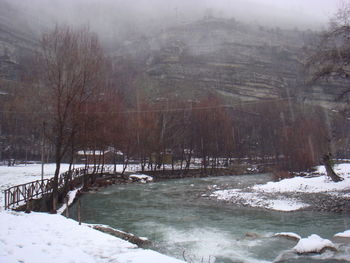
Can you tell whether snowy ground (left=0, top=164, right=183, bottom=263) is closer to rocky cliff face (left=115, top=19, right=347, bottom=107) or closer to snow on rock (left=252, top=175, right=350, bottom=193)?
snow on rock (left=252, top=175, right=350, bottom=193)

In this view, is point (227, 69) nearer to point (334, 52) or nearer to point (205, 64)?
point (205, 64)

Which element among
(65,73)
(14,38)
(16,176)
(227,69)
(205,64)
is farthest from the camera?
(205,64)

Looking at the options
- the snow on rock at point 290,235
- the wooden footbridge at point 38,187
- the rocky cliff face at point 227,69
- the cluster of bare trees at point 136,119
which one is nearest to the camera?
the snow on rock at point 290,235

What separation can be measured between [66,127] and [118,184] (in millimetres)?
18493

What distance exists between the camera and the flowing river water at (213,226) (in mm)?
11634

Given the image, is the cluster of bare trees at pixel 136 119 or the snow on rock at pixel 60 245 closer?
the snow on rock at pixel 60 245

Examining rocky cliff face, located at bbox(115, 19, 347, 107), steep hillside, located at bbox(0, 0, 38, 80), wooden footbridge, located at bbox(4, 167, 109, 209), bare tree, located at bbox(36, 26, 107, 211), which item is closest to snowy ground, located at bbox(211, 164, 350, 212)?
wooden footbridge, located at bbox(4, 167, 109, 209)

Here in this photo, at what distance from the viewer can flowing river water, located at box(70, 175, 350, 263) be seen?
1163 cm

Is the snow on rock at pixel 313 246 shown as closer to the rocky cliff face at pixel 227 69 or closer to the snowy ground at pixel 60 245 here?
the snowy ground at pixel 60 245

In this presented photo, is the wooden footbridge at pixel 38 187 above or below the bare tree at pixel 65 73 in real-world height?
below

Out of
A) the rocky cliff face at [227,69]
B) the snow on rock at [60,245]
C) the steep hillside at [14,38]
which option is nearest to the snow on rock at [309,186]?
the snow on rock at [60,245]

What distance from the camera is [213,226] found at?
52.9 ft

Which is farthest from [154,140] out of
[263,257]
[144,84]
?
[144,84]

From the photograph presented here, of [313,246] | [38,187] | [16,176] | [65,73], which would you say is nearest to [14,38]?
[16,176]
